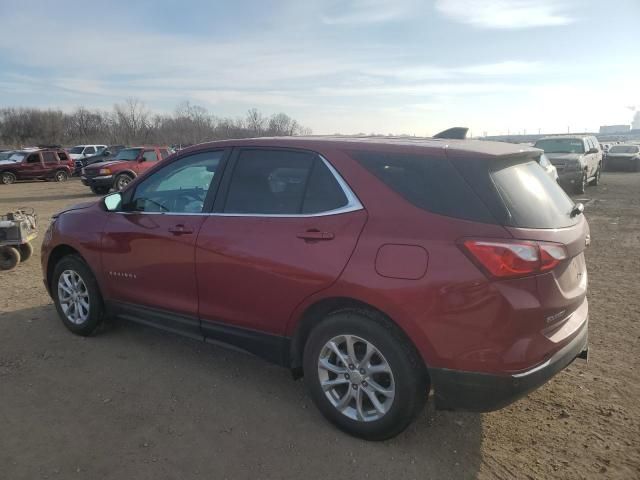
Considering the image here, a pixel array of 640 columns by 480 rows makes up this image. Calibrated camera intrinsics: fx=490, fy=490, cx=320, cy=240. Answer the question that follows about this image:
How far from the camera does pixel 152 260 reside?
3.88 metres

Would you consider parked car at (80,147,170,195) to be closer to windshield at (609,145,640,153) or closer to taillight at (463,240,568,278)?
taillight at (463,240,568,278)

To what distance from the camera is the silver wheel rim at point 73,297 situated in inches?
177

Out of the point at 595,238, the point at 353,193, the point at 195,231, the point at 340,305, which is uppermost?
the point at 353,193

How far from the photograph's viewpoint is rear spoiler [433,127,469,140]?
372 cm

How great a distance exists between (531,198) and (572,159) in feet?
46.4

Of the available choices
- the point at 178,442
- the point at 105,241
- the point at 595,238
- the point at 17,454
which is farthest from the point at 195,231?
the point at 595,238

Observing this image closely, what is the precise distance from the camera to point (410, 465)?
2.72 metres

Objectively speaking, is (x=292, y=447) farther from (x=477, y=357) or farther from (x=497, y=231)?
(x=497, y=231)

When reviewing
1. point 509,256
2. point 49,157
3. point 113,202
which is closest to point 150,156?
point 49,157

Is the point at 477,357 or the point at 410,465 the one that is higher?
the point at 477,357

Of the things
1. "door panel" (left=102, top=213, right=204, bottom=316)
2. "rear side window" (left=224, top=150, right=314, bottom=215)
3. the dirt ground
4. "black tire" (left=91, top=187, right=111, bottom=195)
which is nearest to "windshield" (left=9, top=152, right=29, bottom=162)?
"black tire" (left=91, top=187, right=111, bottom=195)

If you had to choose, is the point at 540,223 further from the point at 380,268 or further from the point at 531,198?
the point at 380,268

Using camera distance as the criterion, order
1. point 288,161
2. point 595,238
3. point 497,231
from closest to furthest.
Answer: point 497,231, point 288,161, point 595,238

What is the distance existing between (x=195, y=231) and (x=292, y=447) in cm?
163
